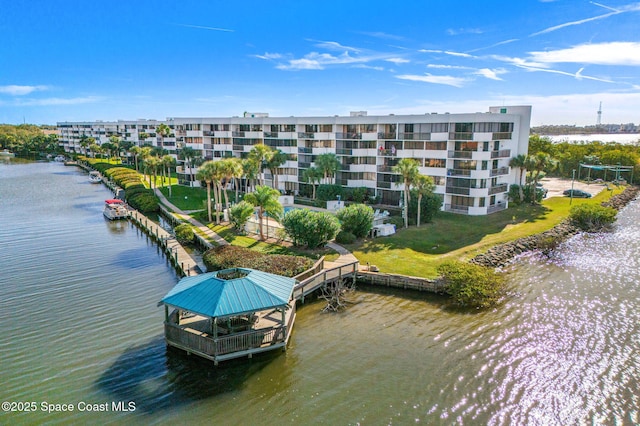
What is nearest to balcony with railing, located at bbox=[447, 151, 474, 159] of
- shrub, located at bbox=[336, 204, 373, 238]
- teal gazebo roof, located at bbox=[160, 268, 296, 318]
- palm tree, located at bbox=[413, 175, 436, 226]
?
palm tree, located at bbox=[413, 175, 436, 226]

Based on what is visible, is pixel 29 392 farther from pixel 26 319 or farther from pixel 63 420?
pixel 26 319

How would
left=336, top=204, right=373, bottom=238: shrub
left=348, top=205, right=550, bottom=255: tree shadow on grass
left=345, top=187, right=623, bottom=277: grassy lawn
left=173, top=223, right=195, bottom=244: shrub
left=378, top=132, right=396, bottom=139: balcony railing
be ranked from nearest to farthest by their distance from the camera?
left=345, top=187, right=623, bottom=277: grassy lawn, left=348, top=205, right=550, bottom=255: tree shadow on grass, left=336, top=204, right=373, bottom=238: shrub, left=173, top=223, right=195, bottom=244: shrub, left=378, top=132, right=396, bottom=139: balcony railing

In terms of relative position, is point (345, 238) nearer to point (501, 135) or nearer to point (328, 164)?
point (328, 164)

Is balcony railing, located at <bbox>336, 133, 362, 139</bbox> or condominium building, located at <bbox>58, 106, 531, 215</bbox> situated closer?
condominium building, located at <bbox>58, 106, 531, 215</bbox>

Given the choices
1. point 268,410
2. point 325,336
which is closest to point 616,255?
point 325,336

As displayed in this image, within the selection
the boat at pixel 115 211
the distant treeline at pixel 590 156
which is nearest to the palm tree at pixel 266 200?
the boat at pixel 115 211

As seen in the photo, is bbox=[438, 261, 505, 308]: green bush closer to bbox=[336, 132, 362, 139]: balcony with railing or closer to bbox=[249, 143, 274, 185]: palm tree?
bbox=[249, 143, 274, 185]: palm tree
